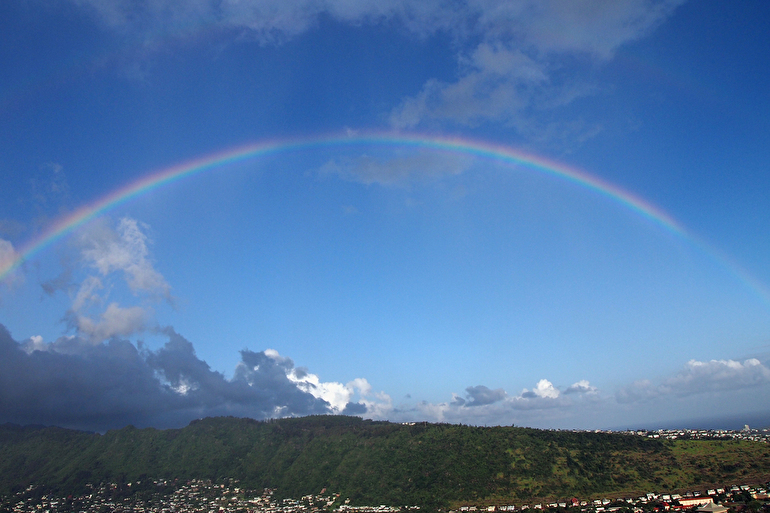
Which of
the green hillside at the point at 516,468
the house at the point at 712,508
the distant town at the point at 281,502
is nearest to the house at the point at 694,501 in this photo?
the distant town at the point at 281,502

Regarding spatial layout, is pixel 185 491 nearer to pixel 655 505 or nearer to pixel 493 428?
pixel 493 428

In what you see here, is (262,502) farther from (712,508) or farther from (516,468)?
(712,508)

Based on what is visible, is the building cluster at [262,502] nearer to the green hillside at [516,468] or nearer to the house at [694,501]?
the house at [694,501]

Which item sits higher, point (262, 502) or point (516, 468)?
point (516, 468)

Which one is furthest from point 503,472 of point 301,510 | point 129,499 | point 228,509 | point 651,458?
point 129,499

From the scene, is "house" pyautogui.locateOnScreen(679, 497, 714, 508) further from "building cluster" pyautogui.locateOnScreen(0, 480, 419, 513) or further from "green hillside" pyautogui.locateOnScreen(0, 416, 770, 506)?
"building cluster" pyautogui.locateOnScreen(0, 480, 419, 513)

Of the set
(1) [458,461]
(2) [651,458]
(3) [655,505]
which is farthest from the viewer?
(1) [458,461]


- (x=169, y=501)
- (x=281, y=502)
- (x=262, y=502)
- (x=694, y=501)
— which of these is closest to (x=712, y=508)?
(x=694, y=501)

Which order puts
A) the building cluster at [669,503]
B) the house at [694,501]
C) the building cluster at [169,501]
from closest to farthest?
the building cluster at [669,503] → the house at [694,501] → the building cluster at [169,501]

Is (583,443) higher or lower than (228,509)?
higher
